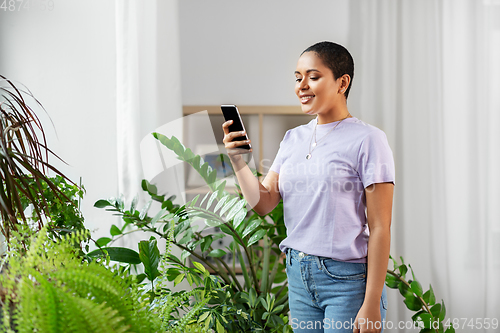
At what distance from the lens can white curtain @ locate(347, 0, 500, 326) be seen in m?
1.70

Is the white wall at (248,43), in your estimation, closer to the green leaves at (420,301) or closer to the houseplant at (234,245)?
the houseplant at (234,245)

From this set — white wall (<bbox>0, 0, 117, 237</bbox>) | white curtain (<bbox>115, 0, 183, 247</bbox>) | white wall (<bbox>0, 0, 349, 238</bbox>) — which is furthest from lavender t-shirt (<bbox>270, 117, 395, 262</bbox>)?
white wall (<bbox>0, 0, 117, 237</bbox>)

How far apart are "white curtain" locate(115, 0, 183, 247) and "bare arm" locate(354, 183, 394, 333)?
2.73 ft

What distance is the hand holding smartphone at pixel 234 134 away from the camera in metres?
0.96

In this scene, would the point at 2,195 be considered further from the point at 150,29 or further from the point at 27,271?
the point at 150,29

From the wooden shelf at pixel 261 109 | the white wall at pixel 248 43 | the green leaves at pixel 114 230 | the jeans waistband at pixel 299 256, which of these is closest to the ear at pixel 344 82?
the jeans waistband at pixel 299 256

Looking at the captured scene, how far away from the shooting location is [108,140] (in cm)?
160

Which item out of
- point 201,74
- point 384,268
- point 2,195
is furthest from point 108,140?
point 384,268

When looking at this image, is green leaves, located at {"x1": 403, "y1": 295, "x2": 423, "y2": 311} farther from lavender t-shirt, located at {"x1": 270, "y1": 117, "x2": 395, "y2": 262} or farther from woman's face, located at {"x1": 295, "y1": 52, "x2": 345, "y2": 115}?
woman's face, located at {"x1": 295, "y1": 52, "x2": 345, "y2": 115}

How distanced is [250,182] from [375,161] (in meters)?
0.33
